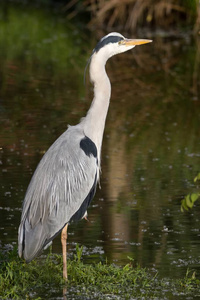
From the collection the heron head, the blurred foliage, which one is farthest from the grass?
the blurred foliage

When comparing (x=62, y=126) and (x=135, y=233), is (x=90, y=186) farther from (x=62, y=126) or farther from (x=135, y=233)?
(x=62, y=126)

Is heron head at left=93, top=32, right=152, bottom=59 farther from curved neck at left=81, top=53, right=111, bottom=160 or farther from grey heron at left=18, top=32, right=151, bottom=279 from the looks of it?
grey heron at left=18, top=32, right=151, bottom=279

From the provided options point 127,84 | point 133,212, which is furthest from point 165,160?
point 127,84

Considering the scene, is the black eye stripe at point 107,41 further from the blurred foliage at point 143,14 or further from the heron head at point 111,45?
the blurred foliage at point 143,14

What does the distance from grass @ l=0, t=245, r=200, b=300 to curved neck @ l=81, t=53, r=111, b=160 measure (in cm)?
87

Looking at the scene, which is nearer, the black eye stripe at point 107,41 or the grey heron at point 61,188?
the grey heron at point 61,188

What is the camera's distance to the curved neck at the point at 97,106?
6.09 meters

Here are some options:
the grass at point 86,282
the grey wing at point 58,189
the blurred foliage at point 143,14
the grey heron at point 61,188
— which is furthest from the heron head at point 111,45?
the blurred foliage at point 143,14

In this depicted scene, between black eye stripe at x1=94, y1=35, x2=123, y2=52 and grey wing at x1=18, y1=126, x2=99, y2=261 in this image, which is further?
black eye stripe at x1=94, y1=35, x2=123, y2=52

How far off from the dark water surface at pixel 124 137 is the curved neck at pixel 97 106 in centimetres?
95

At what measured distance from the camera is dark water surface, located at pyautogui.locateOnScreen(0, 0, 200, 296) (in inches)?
265

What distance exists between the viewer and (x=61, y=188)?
5785 mm

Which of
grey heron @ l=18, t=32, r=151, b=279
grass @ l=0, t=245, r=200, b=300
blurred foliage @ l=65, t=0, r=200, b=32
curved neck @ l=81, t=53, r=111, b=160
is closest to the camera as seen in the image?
grass @ l=0, t=245, r=200, b=300

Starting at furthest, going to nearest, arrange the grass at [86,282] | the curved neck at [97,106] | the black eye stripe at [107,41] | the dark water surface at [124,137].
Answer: the dark water surface at [124,137]
the black eye stripe at [107,41]
the curved neck at [97,106]
the grass at [86,282]
